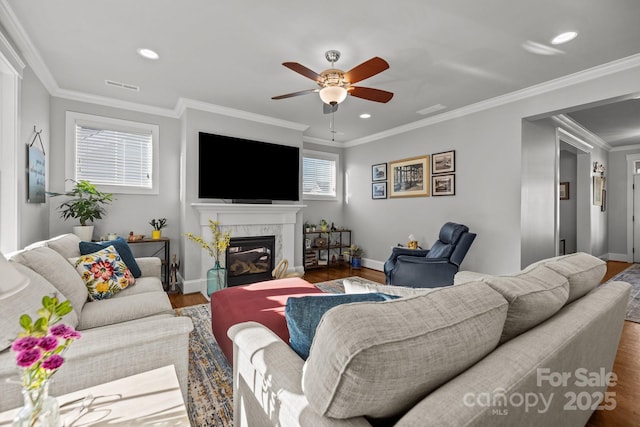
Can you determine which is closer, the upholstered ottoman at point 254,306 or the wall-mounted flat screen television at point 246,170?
the upholstered ottoman at point 254,306

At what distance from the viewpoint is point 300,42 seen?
2.54 m

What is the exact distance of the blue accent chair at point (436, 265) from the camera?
132 inches

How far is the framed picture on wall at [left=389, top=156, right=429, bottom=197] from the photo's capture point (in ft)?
15.5

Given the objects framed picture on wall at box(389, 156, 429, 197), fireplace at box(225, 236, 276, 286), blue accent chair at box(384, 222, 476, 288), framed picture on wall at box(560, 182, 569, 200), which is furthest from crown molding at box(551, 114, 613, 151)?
fireplace at box(225, 236, 276, 286)

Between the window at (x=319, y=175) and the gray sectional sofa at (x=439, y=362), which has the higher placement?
the window at (x=319, y=175)

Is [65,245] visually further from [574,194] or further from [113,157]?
[574,194]

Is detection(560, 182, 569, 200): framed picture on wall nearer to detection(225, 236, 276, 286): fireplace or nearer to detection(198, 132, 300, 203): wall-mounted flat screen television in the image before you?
detection(198, 132, 300, 203): wall-mounted flat screen television

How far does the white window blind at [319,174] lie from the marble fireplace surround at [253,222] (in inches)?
44.0

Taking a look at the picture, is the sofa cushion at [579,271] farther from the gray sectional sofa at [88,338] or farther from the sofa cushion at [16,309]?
the sofa cushion at [16,309]

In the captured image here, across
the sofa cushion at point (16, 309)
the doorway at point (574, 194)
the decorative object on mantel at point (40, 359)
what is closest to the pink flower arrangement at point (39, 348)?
the decorative object on mantel at point (40, 359)

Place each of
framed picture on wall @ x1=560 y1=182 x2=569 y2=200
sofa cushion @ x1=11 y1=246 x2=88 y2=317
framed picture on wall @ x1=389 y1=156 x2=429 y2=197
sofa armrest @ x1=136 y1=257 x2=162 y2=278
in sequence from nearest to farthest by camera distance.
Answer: sofa cushion @ x1=11 y1=246 x2=88 y2=317 → sofa armrest @ x1=136 y1=257 x2=162 y2=278 → framed picture on wall @ x1=389 y1=156 x2=429 y2=197 → framed picture on wall @ x1=560 y1=182 x2=569 y2=200

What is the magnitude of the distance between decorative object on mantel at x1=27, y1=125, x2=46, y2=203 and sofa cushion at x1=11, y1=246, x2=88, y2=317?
4.75 ft

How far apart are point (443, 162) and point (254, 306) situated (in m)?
3.61

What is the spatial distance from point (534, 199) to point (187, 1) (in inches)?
169
